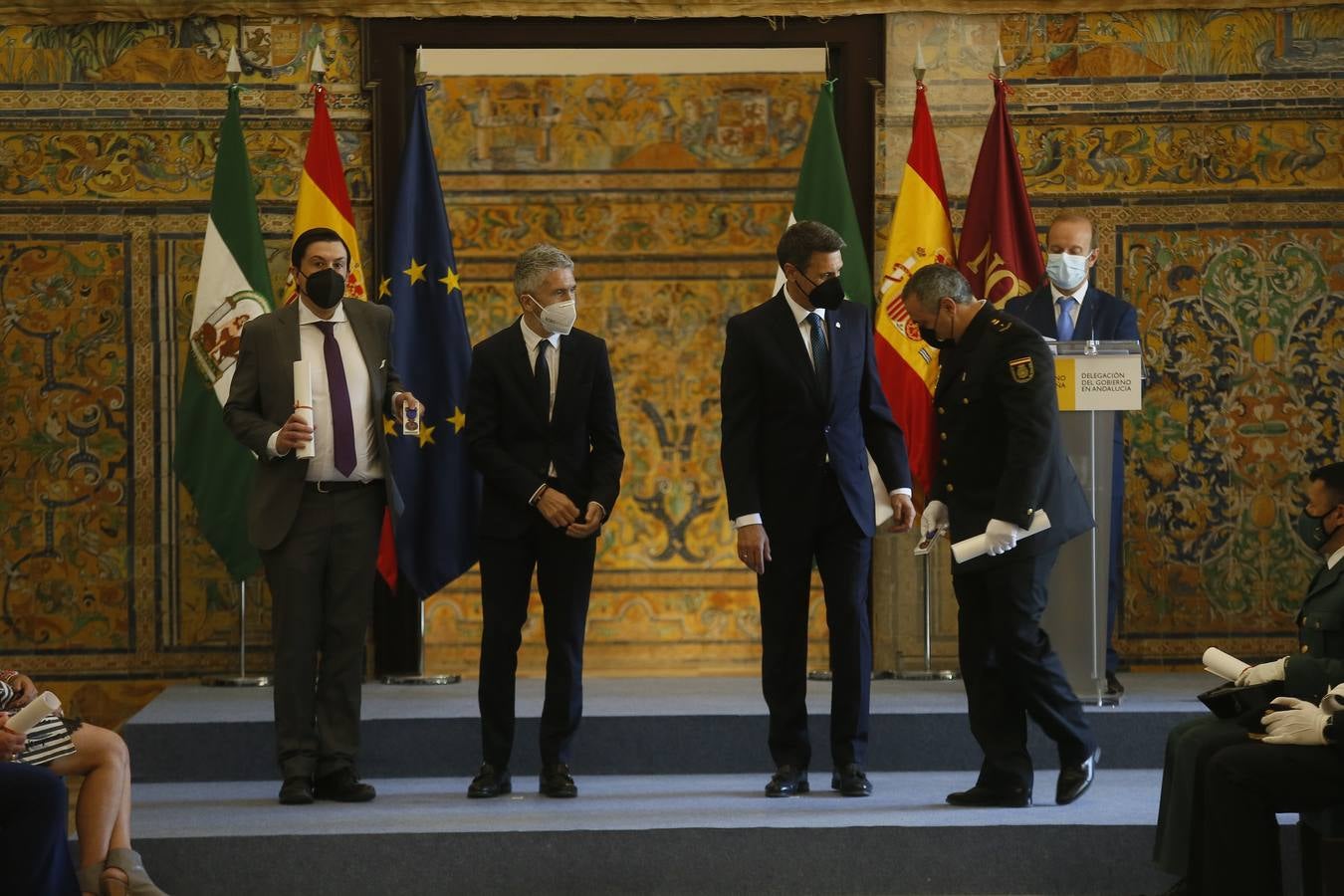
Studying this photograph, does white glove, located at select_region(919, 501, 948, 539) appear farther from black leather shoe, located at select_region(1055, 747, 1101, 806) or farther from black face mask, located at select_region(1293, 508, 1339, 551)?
black face mask, located at select_region(1293, 508, 1339, 551)

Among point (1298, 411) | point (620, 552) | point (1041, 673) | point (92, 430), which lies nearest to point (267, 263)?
point (92, 430)

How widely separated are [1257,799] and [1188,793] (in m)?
0.25

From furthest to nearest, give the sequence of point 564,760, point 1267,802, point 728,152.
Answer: point 728,152, point 564,760, point 1267,802

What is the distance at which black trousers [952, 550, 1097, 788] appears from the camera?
4.60 metres

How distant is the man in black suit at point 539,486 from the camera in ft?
16.0

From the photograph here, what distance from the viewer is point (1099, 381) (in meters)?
5.43

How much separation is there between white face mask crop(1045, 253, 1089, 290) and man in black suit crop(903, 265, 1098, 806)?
114cm

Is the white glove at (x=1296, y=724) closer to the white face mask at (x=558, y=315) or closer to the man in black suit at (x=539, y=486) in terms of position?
the man in black suit at (x=539, y=486)

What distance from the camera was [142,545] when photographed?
257 inches

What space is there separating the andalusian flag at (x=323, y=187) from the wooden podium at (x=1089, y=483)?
2.44 m

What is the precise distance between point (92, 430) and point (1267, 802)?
4406mm

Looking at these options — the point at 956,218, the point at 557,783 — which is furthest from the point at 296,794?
the point at 956,218

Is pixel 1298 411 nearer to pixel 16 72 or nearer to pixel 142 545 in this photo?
pixel 142 545

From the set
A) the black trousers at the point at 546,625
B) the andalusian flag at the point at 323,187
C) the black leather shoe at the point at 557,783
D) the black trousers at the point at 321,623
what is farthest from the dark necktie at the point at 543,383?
the andalusian flag at the point at 323,187
